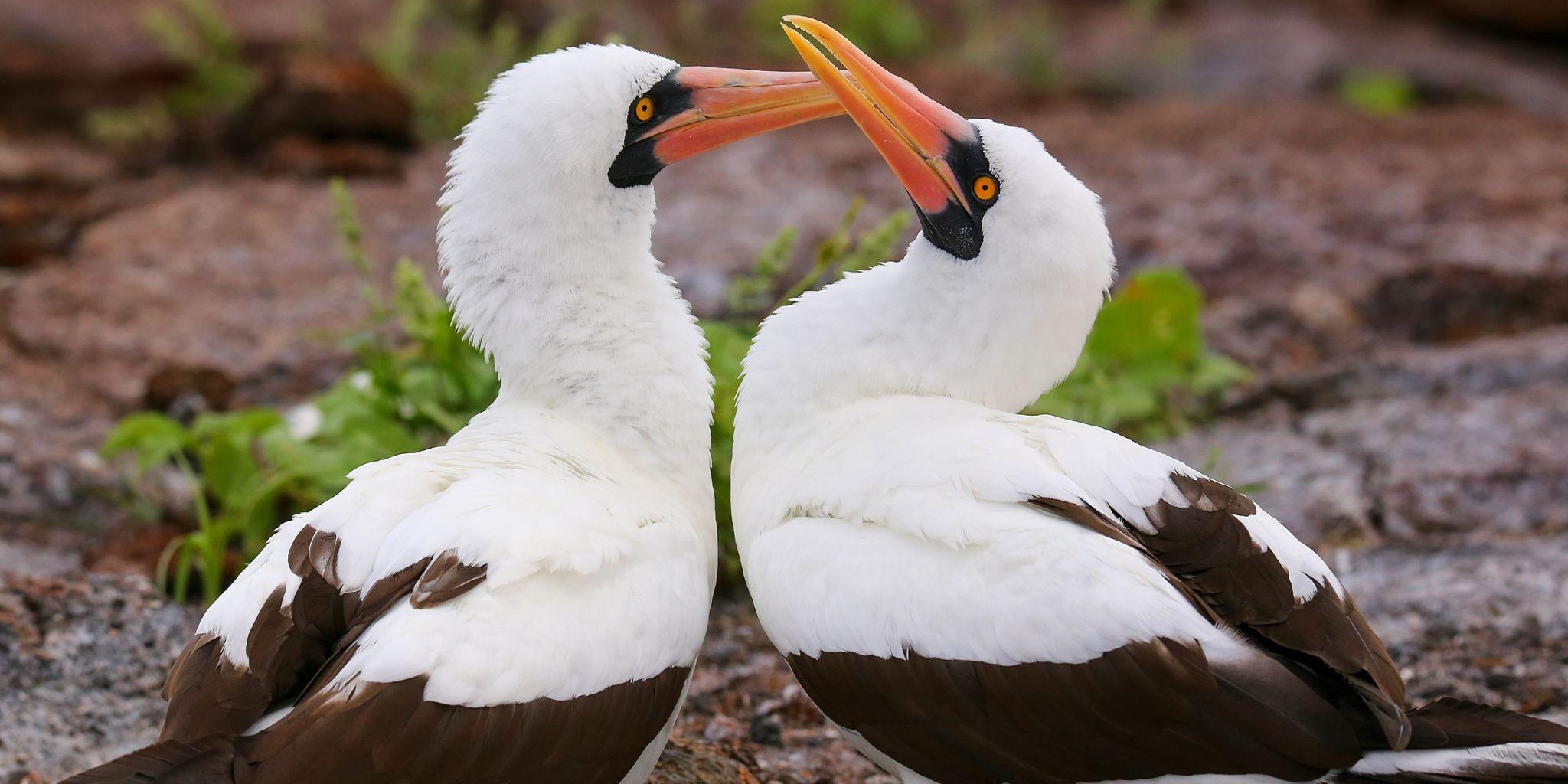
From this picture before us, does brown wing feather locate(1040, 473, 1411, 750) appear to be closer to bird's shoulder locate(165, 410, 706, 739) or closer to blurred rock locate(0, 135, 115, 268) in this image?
bird's shoulder locate(165, 410, 706, 739)

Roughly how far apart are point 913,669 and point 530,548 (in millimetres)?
898

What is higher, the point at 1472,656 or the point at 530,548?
the point at 530,548

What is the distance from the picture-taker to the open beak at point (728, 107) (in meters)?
4.38

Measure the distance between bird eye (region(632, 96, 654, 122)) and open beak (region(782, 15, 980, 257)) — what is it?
1.49 ft

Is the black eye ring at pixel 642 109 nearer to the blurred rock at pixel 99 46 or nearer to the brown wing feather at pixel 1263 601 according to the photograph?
the brown wing feather at pixel 1263 601

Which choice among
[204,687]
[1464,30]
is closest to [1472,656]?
[204,687]

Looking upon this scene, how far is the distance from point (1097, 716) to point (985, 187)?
1443mm

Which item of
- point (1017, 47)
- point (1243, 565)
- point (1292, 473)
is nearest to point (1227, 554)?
point (1243, 565)

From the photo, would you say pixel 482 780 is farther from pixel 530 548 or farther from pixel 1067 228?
pixel 1067 228

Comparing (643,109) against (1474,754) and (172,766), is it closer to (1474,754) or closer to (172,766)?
(172,766)

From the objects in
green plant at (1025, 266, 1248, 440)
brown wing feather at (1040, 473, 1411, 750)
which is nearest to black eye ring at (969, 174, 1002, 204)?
brown wing feather at (1040, 473, 1411, 750)

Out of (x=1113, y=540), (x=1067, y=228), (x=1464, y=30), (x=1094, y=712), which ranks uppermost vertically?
(x=1067, y=228)

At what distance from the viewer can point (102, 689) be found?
4711 millimetres

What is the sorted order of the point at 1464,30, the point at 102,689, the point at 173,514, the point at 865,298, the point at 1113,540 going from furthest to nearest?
1. the point at 1464,30
2. the point at 173,514
3. the point at 102,689
4. the point at 865,298
5. the point at 1113,540
